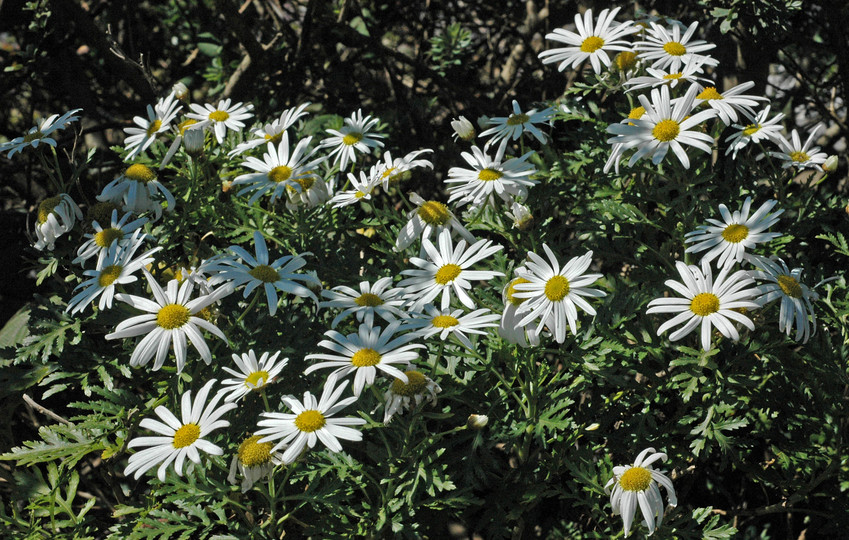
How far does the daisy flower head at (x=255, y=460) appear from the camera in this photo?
4.75 ft

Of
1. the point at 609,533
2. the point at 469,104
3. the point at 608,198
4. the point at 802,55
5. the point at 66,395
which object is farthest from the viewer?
the point at 802,55

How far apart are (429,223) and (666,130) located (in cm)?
58

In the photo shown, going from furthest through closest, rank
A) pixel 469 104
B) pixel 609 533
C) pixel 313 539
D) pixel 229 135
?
pixel 469 104 < pixel 229 135 < pixel 609 533 < pixel 313 539

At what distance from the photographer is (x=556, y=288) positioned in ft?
5.20

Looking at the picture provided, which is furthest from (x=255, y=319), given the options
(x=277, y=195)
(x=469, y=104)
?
(x=469, y=104)

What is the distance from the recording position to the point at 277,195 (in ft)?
6.43

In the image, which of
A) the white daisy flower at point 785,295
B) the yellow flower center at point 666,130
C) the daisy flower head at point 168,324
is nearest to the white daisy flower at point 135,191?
the daisy flower head at point 168,324

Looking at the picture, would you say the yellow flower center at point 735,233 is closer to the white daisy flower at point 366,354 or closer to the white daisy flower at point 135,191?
the white daisy flower at point 366,354

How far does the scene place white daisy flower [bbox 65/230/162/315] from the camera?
1.69 meters

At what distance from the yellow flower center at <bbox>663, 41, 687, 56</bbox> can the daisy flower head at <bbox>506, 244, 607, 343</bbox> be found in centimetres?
74

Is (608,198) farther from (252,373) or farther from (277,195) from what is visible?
(252,373)

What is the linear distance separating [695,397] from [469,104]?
1.75 meters

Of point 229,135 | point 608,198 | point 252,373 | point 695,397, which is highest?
→ point 229,135

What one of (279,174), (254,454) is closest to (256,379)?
(254,454)
